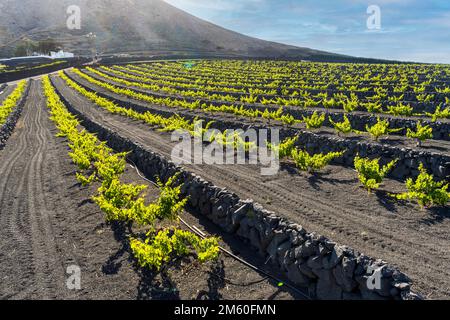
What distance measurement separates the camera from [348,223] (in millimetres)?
11117

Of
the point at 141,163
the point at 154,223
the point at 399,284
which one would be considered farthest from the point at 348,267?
the point at 141,163

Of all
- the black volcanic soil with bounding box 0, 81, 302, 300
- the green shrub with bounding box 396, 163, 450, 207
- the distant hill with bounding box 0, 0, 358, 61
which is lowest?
the black volcanic soil with bounding box 0, 81, 302, 300

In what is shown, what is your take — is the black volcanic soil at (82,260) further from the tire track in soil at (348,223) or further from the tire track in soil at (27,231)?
the tire track in soil at (348,223)

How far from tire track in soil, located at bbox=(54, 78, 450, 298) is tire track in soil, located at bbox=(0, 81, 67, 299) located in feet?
21.6

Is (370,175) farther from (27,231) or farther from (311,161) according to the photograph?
(27,231)

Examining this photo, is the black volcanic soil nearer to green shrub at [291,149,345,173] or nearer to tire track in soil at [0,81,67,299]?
tire track in soil at [0,81,67,299]

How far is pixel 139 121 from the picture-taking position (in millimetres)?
29016

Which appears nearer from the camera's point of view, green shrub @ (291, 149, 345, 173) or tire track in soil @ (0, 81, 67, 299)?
tire track in soil @ (0, 81, 67, 299)

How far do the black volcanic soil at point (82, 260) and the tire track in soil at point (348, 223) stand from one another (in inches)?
101

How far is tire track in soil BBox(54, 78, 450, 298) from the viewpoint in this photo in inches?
346

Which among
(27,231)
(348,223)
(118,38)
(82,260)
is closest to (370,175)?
(348,223)

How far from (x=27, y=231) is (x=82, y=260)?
9.48ft

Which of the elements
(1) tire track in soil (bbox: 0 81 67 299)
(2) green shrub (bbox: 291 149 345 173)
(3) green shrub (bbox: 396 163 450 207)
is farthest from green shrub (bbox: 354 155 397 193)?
(1) tire track in soil (bbox: 0 81 67 299)
